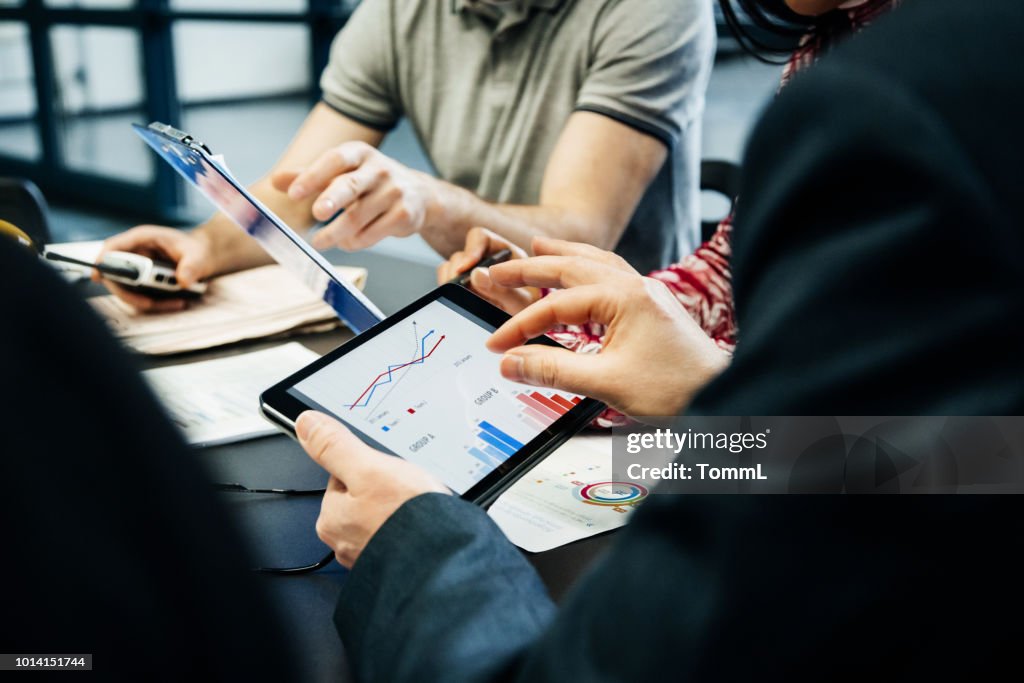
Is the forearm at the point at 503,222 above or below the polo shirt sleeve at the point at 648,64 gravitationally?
below

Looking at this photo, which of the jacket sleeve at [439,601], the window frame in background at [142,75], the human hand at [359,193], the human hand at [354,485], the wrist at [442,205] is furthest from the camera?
the window frame in background at [142,75]

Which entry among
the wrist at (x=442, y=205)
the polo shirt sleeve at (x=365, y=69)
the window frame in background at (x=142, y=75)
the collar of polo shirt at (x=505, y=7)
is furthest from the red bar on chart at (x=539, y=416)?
the window frame in background at (x=142, y=75)

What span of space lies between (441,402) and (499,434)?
6cm

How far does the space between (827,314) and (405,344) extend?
52 centimetres

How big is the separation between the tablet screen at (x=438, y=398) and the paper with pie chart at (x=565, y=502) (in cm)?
7

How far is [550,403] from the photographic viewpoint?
760mm

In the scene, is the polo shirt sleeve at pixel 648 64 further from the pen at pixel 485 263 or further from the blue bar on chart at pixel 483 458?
the blue bar on chart at pixel 483 458

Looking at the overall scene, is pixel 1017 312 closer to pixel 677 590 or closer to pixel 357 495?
pixel 677 590

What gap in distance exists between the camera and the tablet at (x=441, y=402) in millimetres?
712

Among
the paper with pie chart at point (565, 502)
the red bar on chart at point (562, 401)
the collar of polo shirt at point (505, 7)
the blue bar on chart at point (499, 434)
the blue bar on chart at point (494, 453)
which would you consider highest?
the collar of polo shirt at point (505, 7)

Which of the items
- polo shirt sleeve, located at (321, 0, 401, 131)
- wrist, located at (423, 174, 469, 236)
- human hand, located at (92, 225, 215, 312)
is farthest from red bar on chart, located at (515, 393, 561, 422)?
polo shirt sleeve, located at (321, 0, 401, 131)

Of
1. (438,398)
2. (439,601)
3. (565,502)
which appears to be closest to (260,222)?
(438,398)

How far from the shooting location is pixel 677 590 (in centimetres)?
35

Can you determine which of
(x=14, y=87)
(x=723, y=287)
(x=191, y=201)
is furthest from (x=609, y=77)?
(x=14, y=87)
